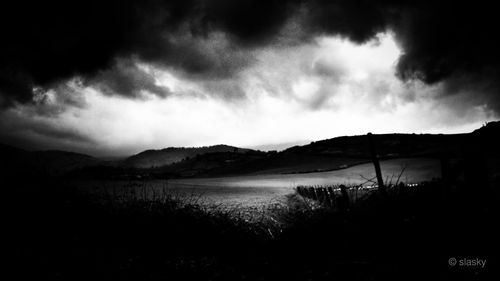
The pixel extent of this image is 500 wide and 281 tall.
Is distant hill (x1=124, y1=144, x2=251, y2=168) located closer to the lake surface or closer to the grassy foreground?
the lake surface

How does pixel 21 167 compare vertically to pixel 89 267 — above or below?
above

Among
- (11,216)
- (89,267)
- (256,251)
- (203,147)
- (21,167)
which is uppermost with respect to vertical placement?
(203,147)

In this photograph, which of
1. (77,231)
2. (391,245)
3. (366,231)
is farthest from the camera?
(77,231)

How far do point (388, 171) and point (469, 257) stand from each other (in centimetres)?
2416

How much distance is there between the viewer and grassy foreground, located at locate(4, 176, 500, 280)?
11.8 ft

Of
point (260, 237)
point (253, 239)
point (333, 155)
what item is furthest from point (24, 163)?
point (333, 155)

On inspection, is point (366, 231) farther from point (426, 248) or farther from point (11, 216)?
point (11, 216)

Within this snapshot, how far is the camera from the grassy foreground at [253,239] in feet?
11.8

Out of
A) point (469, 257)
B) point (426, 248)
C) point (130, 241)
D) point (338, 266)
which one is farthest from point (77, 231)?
point (469, 257)

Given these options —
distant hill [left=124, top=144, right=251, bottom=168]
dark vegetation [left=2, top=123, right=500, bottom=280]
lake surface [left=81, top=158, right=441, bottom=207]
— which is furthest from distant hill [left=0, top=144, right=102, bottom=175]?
distant hill [left=124, top=144, right=251, bottom=168]

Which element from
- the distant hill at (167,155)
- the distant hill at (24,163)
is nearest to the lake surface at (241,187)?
the distant hill at (24,163)

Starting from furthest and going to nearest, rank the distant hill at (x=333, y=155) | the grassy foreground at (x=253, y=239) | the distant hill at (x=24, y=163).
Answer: the distant hill at (x=333, y=155) < the distant hill at (x=24, y=163) < the grassy foreground at (x=253, y=239)

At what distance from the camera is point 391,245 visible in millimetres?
4211

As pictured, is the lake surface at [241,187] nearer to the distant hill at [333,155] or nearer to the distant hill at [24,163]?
the distant hill at [24,163]
